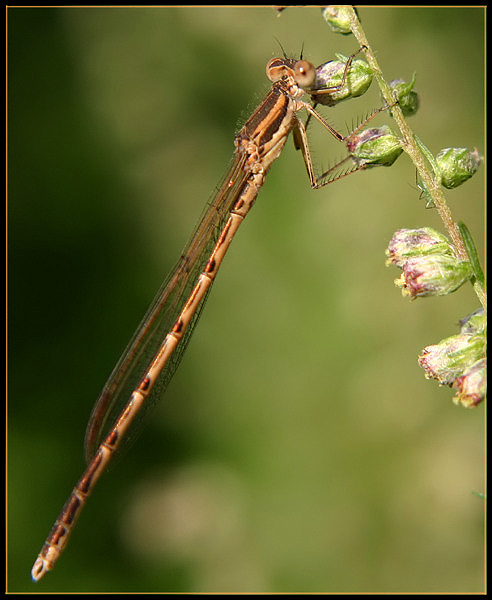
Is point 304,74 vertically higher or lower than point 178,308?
higher

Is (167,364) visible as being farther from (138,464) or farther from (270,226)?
(270,226)

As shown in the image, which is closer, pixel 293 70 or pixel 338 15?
pixel 338 15

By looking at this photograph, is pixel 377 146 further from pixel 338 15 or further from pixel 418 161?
pixel 338 15

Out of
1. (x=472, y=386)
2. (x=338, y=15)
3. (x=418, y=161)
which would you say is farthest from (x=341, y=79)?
(x=472, y=386)

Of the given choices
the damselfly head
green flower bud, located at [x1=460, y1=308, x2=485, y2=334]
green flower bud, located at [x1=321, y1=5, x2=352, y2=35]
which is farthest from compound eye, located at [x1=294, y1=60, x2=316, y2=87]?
green flower bud, located at [x1=460, y1=308, x2=485, y2=334]

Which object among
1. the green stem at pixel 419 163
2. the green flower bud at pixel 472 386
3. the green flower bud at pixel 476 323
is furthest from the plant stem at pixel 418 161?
the green flower bud at pixel 472 386

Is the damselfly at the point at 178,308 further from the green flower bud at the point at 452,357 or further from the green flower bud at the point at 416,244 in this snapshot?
the green flower bud at the point at 452,357

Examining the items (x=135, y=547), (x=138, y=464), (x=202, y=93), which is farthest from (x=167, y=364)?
(x=202, y=93)

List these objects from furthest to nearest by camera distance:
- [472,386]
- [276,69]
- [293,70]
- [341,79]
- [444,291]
A: [276,69] < [293,70] < [341,79] < [444,291] < [472,386]
